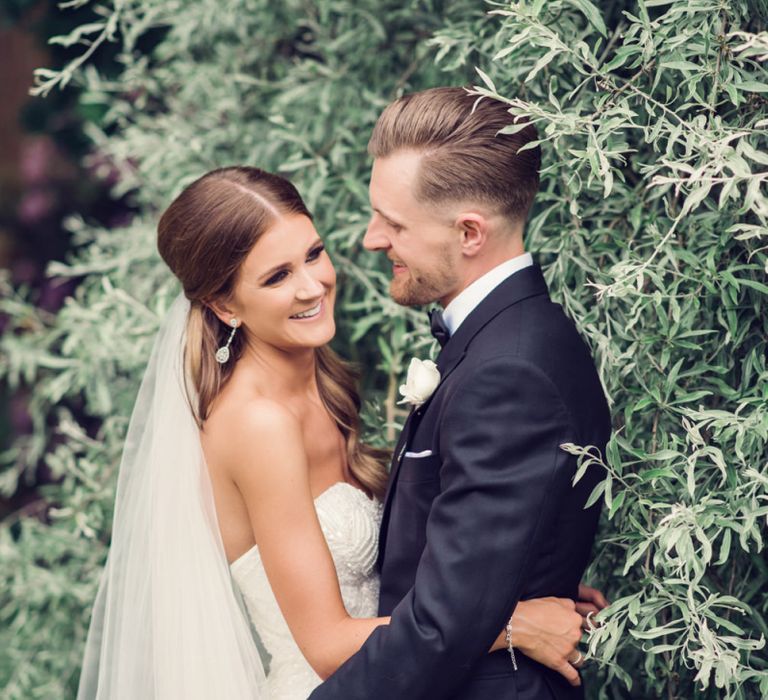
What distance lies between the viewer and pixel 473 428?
2.09 metres

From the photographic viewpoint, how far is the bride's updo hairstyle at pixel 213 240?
2561 mm

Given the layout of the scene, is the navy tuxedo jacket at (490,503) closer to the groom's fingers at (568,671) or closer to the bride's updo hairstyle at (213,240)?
the groom's fingers at (568,671)

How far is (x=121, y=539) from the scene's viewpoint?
8.95 feet

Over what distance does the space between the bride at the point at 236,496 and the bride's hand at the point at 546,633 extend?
1.16 feet

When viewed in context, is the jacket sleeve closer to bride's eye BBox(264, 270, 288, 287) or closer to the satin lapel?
the satin lapel

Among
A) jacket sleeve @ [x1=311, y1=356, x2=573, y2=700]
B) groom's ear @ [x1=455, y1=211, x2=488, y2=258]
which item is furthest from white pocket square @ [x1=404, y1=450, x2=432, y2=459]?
groom's ear @ [x1=455, y1=211, x2=488, y2=258]

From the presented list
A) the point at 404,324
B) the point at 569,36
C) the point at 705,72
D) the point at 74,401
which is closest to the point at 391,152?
the point at 569,36

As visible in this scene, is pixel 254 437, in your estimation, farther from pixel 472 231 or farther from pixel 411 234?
pixel 472 231

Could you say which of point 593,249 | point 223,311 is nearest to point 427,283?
point 593,249

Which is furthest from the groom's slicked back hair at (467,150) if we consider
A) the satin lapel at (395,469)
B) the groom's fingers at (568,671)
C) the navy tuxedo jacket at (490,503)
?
the groom's fingers at (568,671)

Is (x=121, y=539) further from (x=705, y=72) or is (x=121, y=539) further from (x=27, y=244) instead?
(x=27, y=244)

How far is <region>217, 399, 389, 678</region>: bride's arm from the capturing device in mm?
2412

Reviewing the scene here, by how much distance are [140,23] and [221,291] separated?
1.59 meters

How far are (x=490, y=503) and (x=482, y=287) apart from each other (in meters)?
0.56
